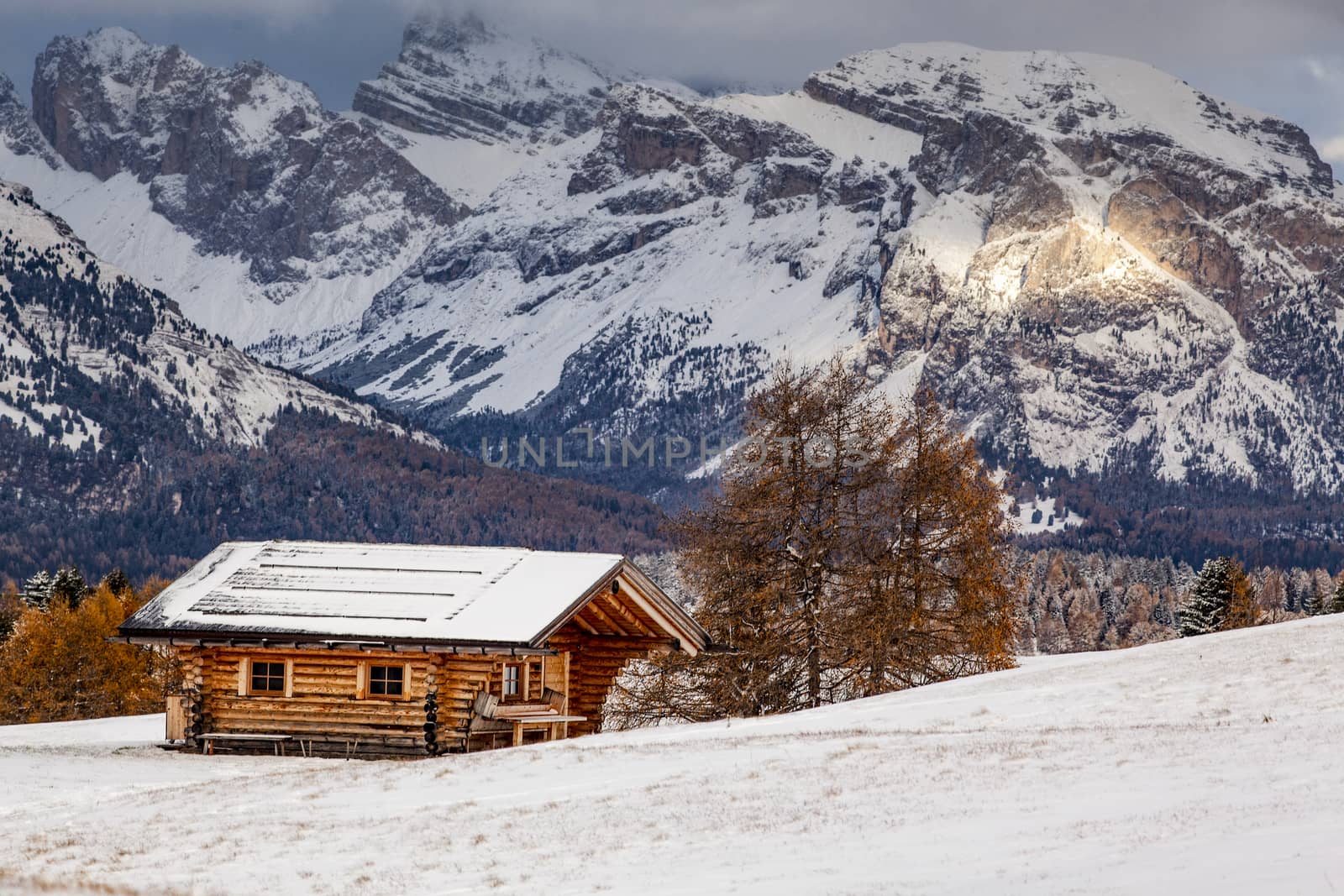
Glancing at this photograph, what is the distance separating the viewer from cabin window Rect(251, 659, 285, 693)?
138ft

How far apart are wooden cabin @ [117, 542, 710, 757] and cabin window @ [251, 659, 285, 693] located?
3 cm

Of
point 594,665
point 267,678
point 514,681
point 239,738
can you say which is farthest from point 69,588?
point 514,681

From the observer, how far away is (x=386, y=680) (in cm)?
4147

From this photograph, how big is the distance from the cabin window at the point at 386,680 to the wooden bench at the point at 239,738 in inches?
86.9

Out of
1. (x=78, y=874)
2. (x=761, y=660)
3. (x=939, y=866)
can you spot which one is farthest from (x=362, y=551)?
(x=939, y=866)

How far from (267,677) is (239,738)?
61.6 inches

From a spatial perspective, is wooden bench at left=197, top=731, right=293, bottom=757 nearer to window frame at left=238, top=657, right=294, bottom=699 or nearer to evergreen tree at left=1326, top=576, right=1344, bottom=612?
window frame at left=238, top=657, right=294, bottom=699

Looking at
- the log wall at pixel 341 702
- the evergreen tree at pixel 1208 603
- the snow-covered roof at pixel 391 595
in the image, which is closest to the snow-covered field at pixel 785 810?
the log wall at pixel 341 702

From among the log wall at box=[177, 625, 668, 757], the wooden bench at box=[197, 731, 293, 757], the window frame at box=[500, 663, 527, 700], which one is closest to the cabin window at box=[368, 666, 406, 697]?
the log wall at box=[177, 625, 668, 757]

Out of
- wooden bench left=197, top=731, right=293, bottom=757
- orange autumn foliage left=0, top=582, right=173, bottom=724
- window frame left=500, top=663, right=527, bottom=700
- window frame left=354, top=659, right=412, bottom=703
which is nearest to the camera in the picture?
window frame left=354, top=659, right=412, bottom=703

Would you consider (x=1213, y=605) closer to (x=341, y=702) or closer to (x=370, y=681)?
(x=370, y=681)

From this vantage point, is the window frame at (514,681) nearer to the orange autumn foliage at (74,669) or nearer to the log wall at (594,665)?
the log wall at (594,665)

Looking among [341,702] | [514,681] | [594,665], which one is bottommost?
[341,702]

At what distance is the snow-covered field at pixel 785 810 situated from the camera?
19.8m
